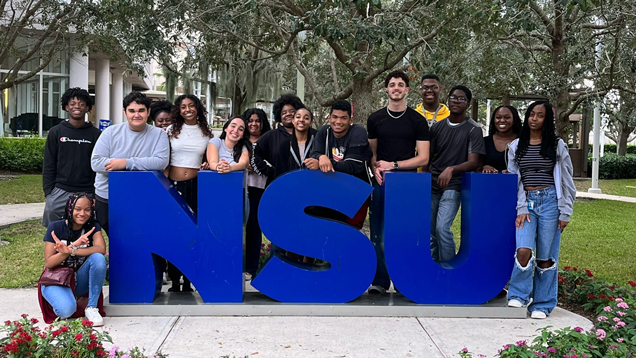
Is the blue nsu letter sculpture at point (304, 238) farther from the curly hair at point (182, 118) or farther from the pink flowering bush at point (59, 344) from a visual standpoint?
the pink flowering bush at point (59, 344)

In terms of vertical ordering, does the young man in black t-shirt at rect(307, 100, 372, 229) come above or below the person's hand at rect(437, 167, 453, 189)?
above

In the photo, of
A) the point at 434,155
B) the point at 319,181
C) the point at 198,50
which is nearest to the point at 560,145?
the point at 434,155

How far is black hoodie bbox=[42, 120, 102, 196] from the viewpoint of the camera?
5.49 m

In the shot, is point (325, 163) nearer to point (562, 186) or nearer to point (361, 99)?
point (562, 186)

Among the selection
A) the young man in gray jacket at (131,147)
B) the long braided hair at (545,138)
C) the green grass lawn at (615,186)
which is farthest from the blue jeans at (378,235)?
the green grass lawn at (615,186)

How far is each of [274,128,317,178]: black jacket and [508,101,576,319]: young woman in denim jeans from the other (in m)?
1.69

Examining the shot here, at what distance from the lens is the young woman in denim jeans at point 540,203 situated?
519 cm

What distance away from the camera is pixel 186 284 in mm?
5828

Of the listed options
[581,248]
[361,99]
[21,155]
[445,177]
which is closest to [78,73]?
[21,155]

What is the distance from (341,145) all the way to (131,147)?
1.73 m

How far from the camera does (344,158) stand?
17.8ft

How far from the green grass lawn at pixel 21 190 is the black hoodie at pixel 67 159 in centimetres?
804

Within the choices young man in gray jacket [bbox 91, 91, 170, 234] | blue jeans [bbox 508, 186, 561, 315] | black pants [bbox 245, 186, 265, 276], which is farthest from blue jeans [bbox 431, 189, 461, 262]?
young man in gray jacket [bbox 91, 91, 170, 234]

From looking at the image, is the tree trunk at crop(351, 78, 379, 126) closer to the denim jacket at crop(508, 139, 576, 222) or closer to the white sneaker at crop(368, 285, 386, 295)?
the white sneaker at crop(368, 285, 386, 295)
